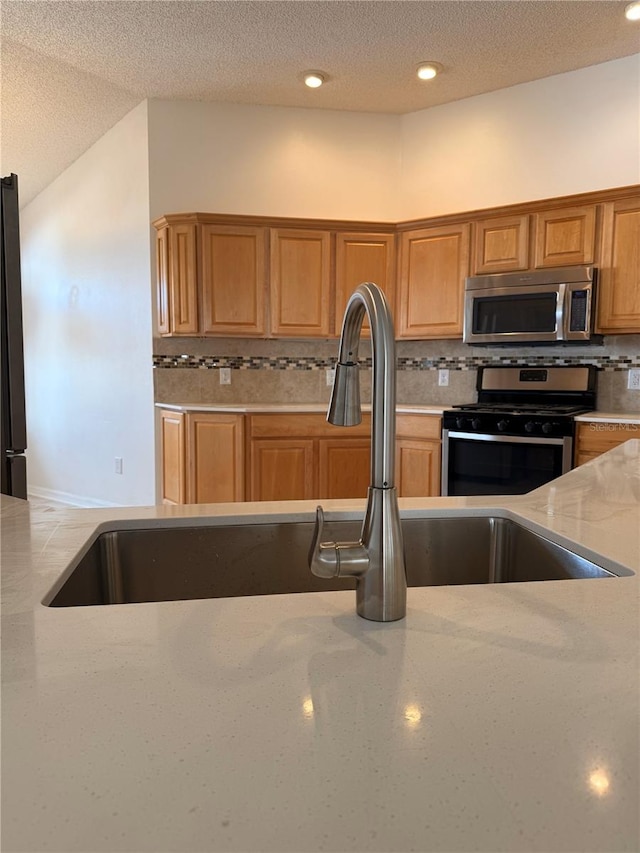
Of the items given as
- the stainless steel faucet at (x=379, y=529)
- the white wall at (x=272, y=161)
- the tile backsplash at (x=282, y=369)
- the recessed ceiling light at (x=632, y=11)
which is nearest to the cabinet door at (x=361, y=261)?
the white wall at (x=272, y=161)

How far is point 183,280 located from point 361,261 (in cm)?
119

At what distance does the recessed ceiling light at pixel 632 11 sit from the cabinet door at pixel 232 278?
7.51 ft

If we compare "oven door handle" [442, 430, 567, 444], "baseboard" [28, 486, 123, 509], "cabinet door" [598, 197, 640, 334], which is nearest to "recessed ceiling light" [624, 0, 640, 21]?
"cabinet door" [598, 197, 640, 334]

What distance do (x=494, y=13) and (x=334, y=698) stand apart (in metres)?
3.61

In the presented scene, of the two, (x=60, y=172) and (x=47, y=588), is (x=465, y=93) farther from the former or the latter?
(x=47, y=588)

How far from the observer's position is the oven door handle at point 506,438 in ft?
11.0

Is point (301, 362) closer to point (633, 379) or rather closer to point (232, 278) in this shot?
point (232, 278)

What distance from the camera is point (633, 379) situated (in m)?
3.75

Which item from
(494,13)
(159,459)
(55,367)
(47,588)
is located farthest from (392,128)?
(47,588)

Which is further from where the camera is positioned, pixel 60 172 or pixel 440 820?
pixel 60 172

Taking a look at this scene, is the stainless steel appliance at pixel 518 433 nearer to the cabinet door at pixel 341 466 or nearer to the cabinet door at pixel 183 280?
the cabinet door at pixel 341 466

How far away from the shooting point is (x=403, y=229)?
416 cm

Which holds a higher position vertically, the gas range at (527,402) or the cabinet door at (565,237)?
the cabinet door at (565,237)

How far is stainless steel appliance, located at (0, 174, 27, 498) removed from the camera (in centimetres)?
239
